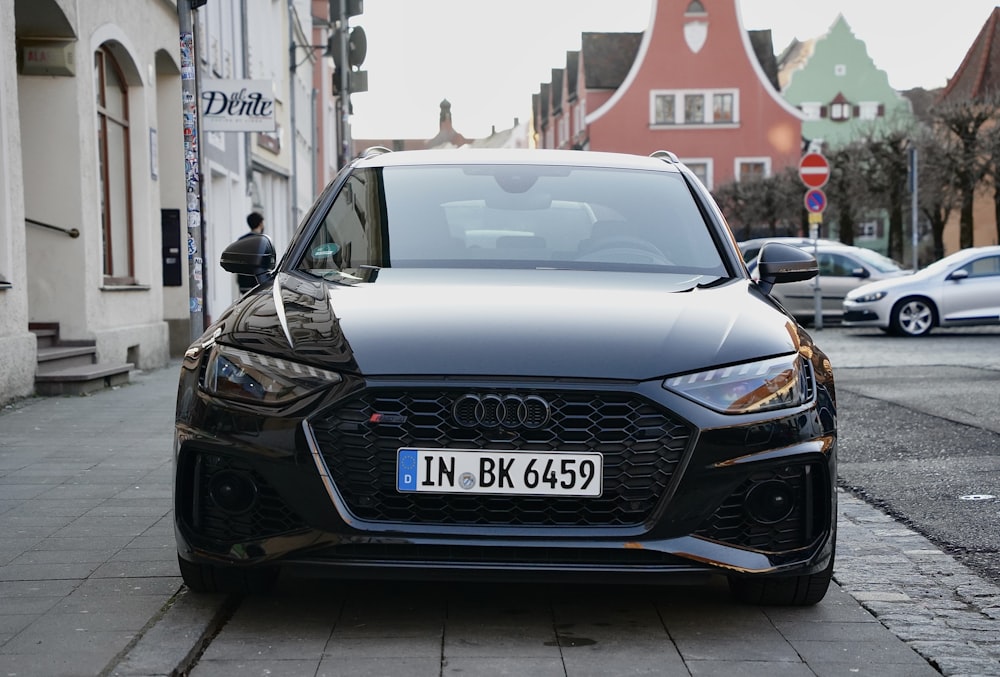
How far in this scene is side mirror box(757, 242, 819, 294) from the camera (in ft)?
19.1

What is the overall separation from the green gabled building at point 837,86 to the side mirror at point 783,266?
3351 inches

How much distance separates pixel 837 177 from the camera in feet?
164

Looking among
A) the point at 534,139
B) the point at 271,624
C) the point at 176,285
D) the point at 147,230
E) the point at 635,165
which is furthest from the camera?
the point at 534,139

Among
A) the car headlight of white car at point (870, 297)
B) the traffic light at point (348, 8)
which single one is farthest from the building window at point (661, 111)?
the car headlight of white car at point (870, 297)

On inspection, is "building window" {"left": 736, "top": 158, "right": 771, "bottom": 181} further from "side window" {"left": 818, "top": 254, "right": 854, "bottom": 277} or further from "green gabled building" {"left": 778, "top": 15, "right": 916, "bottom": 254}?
"side window" {"left": 818, "top": 254, "right": 854, "bottom": 277}

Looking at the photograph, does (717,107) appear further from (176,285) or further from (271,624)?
(271,624)

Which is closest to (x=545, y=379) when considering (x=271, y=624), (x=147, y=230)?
(x=271, y=624)

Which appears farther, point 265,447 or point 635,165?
point 635,165

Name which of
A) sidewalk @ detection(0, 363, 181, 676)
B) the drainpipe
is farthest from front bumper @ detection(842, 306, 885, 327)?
the drainpipe

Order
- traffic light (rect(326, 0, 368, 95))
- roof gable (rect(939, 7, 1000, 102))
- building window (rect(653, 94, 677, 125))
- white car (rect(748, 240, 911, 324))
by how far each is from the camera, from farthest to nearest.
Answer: building window (rect(653, 94, 677, 125)) < roof gable (rect(939, 7, 1000, 102)) < traffic light (rect(326, 0, 368, 95)) < white car (rect(748, 240, 911, 324))

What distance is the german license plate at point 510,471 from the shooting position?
4211 millimetres

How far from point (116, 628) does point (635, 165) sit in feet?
9.63

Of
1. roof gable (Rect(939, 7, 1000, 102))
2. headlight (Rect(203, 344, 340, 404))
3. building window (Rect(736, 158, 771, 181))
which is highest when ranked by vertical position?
roof gable (Rect(939, 7, 1000, 102))

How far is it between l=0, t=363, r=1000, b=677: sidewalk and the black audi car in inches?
9.1
